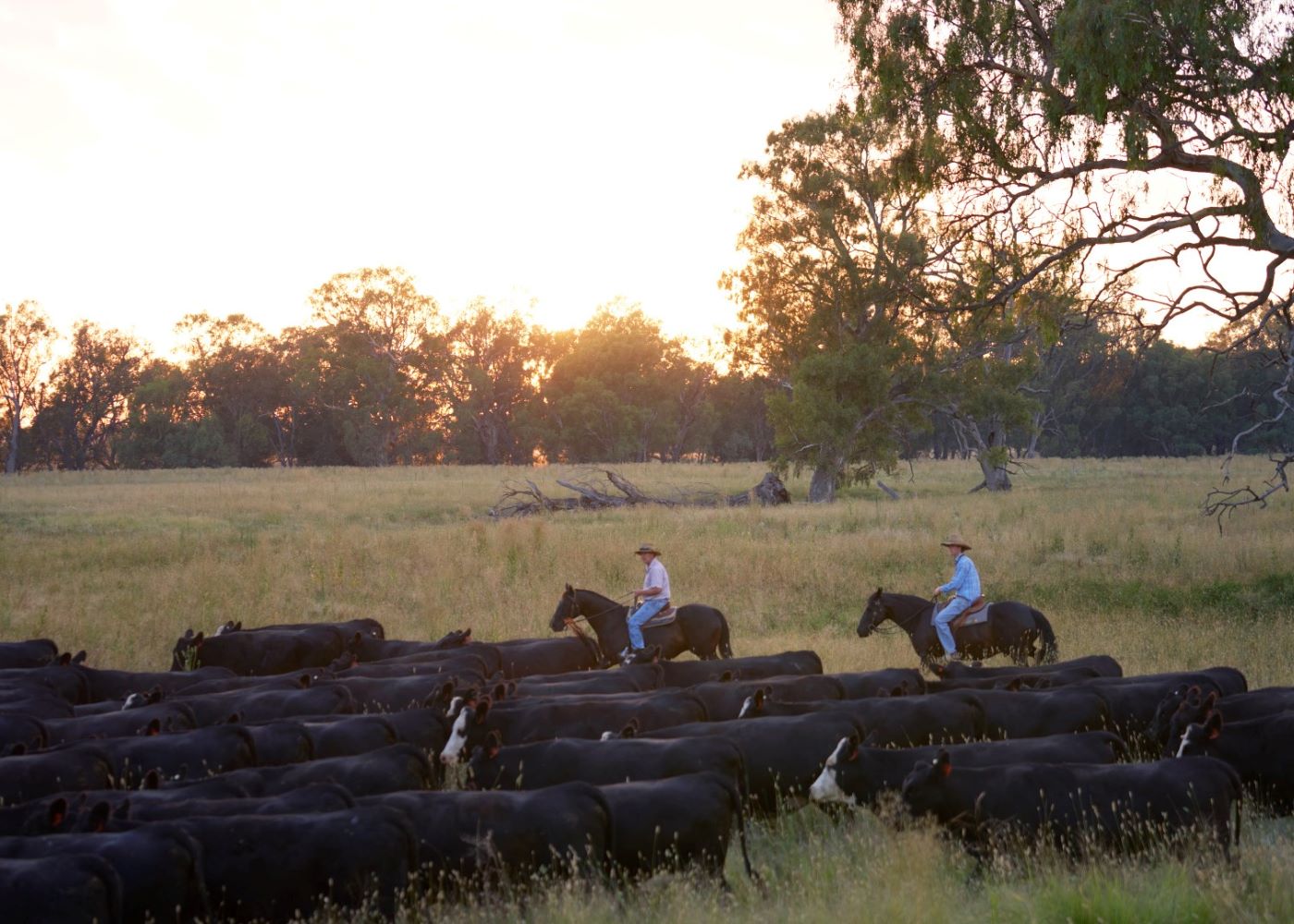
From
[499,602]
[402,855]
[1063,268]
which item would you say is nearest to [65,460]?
[499,602]

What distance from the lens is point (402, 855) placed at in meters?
7.02

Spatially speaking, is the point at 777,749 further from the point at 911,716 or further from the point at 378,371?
the point at 378,371

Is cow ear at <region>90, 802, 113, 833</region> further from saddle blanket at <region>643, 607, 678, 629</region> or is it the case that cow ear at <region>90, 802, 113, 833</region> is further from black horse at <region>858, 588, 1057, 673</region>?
black horse at <region>858, 588, 1057, 673</region>

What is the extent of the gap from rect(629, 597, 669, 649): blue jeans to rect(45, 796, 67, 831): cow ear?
29.4 feet

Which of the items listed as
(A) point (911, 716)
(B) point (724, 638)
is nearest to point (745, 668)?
(B) point (724, 638)

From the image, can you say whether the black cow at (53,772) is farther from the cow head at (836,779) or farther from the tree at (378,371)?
the tree at (378,371)

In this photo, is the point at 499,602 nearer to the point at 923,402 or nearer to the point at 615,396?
the point at 923,402

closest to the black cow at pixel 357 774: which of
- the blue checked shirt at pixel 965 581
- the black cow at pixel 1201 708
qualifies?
the black cow at pixel 1201 708

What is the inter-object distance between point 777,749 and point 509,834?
270 cm

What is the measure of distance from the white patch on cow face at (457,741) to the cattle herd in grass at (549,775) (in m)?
0.02

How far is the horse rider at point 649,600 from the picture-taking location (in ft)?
49.9

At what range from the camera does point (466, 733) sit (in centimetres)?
960

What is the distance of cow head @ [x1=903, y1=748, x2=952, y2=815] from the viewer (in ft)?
26.0

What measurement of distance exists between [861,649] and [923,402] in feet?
78.8
